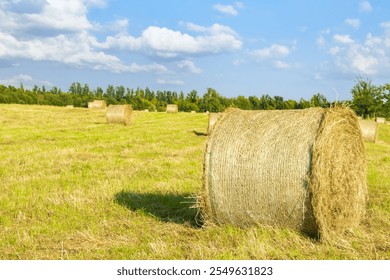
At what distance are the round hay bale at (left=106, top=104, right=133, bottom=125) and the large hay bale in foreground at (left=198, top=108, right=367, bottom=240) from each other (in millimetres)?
24532

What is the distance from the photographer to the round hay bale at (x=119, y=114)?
32031 mm

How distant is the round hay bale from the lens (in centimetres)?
3203

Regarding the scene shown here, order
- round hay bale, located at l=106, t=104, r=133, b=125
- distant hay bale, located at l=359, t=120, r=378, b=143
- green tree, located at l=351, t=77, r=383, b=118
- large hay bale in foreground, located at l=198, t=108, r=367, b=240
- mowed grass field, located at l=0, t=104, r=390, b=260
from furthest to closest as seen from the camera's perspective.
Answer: green tree, located at l=351, t=77, r=383, b=118 → round hay bale, located at l=106, t=104, r=133, b=125 → distant hay bale, located at l=359, t=120, r=378, b=143 → large hay bale in foreground, located at l=198, t=108, r=367, b=240 → mowed grass field, located at l=0, t=104, r=390, b=260

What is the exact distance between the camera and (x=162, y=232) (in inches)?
290

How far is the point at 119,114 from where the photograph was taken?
32094mm

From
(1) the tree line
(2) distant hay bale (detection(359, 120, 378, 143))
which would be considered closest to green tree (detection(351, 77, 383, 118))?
(1) the tree line

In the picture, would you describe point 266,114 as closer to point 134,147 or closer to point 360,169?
point 360,169

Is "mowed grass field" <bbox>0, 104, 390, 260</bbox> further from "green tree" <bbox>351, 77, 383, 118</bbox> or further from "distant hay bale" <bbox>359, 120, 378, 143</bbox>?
"green tree" <bbox>351, 77, 383, 118</bbox>

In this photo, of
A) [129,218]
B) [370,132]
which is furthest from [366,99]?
[129,218]

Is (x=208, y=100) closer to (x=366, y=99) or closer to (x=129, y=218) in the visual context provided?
(x=366, y=99)

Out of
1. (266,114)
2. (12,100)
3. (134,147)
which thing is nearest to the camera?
(266,114)

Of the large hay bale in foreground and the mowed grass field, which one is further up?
the large hay bale in foreground
